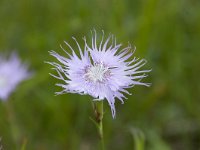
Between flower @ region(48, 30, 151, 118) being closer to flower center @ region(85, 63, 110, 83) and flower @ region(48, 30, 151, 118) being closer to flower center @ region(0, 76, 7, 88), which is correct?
flower center @ region(85, 63, 110, 83)

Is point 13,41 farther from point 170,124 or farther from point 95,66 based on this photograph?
point 95,66

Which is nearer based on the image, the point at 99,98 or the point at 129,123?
the point at 99,98

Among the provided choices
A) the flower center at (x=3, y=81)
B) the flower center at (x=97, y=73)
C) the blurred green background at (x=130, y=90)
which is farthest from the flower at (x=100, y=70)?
the flower center at (x=3, y=81)

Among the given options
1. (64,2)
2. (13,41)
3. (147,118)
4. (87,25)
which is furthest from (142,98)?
(13,41)

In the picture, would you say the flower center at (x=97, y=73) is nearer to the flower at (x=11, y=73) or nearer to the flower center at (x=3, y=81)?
the flower at (x=11, y=73)

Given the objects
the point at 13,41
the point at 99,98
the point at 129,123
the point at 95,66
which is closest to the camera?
the point at 99,98

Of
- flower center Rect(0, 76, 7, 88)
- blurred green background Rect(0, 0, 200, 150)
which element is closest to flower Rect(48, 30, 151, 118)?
blurred green background Rect(0, 0, 200, 150)

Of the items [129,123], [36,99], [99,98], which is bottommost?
[99,98]
